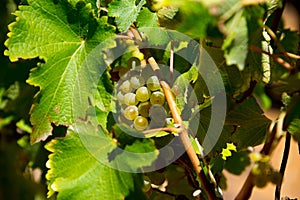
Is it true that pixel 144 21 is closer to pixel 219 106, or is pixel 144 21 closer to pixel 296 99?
pixel 219 106

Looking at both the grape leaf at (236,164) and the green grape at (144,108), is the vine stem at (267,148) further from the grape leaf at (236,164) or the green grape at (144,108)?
the grape leaf at (236,164)

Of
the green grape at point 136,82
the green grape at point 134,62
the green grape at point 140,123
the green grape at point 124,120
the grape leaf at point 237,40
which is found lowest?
the green grape at point 124,120

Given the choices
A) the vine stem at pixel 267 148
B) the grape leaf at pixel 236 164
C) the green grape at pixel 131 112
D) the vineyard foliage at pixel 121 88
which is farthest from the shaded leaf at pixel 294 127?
the grape leaf at pixel 236 164

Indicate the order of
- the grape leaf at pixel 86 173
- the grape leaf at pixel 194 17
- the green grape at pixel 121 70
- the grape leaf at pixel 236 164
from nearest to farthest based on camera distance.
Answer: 1. the grape leaf at pixel 194 17
2. the grape leaf at pixel 86 173
3. the green grape at pixel 121 70
4. the grape leaf at pixel 236 164

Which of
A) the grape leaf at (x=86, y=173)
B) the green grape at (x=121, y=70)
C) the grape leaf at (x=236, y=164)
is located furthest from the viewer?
the grape leaf at (x=236, y=164)

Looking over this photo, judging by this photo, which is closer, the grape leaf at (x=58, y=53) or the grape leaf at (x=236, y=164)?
the grape leaf at (x=58, y=53)
